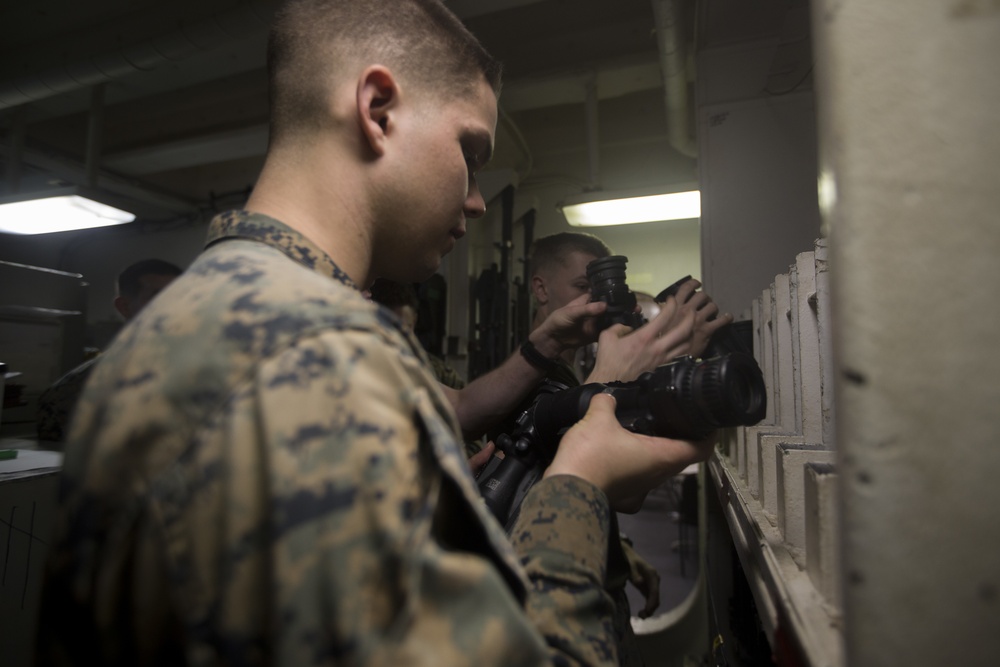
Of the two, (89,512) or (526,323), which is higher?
(526,323)

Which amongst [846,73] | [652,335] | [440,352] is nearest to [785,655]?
[846,73]

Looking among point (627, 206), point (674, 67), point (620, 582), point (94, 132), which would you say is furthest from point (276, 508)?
point (94, 132)

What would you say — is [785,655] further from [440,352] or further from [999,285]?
[440,352]

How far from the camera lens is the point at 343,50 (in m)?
0.70

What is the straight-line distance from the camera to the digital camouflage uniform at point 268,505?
1.21ft

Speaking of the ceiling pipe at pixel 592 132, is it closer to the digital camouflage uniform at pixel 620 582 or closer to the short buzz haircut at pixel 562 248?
the short buzz haircut at pixel 562 248

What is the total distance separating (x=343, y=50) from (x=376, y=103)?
0.11 m

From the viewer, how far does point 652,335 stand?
53.5 inches

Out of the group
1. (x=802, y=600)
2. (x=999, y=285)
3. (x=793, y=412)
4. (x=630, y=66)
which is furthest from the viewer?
(x=630, y=66)

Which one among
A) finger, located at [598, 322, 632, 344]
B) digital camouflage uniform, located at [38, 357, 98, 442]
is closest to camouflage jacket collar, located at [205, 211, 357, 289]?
finger, located at [598, 322, 632, 344]

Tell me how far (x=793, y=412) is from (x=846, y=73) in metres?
0.80

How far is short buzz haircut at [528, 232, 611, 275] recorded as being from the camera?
7.27ft

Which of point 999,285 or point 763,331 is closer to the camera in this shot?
point 999,285

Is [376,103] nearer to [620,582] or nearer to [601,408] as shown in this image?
[601,408]
